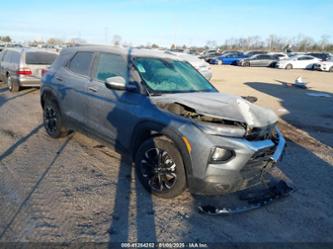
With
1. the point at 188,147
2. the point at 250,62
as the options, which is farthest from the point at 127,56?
the point at 250,62

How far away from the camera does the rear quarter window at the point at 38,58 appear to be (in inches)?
412

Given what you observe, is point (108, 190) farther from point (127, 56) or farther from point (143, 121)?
point (127, 56)

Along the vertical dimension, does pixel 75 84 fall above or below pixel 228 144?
above

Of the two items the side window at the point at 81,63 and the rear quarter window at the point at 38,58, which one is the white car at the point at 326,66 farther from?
the side window at the point at 81,63

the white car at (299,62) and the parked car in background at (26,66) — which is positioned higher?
the white car at (299,62)

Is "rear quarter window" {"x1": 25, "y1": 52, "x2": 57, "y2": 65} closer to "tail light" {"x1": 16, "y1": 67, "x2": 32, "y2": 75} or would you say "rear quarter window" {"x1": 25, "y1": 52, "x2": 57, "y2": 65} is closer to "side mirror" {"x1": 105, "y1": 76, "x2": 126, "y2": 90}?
"tail light" {"x1": 16, "y1": 67, "x2": 32, "y2": 75}

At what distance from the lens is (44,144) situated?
5574 mm

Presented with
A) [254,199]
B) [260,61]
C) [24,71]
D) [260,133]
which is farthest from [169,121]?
[260,61]

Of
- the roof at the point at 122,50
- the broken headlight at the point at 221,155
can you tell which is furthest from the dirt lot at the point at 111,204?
the roof at the point at 122,50

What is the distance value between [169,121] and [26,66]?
28.0 feet

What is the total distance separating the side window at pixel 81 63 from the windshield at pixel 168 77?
0.99 m

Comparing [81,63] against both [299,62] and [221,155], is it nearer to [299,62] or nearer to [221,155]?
[221,155]

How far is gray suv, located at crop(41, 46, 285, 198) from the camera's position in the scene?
3.29 metres

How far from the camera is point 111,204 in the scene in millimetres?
3619
